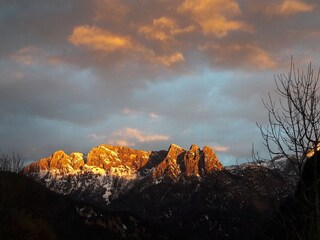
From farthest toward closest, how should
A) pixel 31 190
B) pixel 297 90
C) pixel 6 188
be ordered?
1. pixel 31 190
2. pixel 6 188
3. pixel 297 90

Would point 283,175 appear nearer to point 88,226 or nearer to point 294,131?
point 294,131

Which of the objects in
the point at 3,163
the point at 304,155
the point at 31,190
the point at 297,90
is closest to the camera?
the point at 304,155

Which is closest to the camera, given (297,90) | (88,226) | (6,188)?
(297,90)

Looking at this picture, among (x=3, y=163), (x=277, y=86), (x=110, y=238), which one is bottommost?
(x=110, y=238)

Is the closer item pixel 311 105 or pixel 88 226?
pixel 311 105

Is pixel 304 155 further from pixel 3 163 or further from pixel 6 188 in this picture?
pixel 3 163

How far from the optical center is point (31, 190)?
4776 inches

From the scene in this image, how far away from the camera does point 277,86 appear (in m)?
13.4

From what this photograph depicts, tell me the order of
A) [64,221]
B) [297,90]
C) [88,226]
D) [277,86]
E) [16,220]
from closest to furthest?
[297,90] → [277,86] → [16,220] → [64,221] → [88,226]

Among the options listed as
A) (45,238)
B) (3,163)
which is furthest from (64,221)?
(45,238)

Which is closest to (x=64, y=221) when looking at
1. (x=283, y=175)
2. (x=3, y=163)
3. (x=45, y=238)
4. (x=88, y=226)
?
(x=88, y=226)

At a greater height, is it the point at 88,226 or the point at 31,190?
the point at 31,190

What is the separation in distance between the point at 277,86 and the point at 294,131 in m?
1.80

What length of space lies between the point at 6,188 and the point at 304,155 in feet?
253
